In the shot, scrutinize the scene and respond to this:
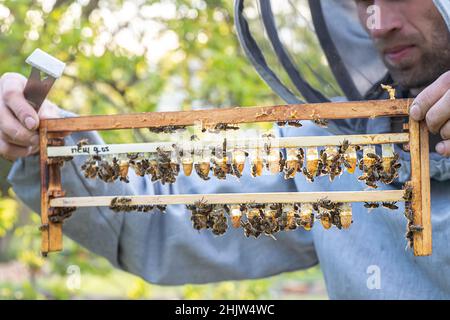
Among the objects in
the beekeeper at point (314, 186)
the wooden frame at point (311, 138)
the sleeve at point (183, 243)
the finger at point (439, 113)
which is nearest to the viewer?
the finger at point (439, 113)

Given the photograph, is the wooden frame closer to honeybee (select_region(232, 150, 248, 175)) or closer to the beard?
honeybee (select_region(232, 150, 248, 175))

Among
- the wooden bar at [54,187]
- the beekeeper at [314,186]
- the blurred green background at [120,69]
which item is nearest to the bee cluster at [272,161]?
the wooden bar at [54,187]

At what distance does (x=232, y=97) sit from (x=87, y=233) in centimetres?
238

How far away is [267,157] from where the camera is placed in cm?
198

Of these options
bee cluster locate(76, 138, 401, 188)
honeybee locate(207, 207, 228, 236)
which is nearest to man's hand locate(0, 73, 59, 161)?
bee cluster locate(76, 138, 401, 188)

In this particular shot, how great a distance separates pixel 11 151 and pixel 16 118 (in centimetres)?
14

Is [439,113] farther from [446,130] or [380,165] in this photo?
[380,165]

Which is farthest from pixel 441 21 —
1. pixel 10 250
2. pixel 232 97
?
pixel 10 250

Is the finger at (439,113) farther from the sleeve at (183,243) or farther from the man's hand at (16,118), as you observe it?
the man's hand at (16,118)

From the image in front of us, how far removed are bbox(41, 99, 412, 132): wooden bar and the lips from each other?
605 millimetres

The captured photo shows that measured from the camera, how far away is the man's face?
2359 mm

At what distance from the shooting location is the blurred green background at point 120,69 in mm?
4387

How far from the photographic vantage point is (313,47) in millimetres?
2883

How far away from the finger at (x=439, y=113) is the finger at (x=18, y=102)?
1.20 meters
